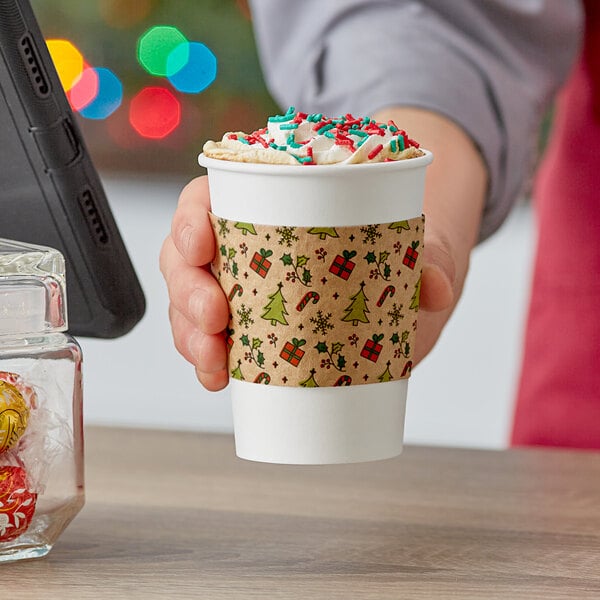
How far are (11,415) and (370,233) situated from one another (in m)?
0.26

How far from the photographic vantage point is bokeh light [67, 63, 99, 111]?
4.66 meters

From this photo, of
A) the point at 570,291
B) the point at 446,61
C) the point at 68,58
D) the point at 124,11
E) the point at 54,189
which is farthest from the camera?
the point at 68,58

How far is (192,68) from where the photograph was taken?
4.57 metres

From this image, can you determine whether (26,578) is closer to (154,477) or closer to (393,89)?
(154,477)

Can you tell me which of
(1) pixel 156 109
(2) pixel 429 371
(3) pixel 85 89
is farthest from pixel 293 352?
(3) pixel 85 89

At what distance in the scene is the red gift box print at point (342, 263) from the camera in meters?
0.68

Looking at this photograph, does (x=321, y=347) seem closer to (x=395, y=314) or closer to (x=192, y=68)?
(x=395, y=314)

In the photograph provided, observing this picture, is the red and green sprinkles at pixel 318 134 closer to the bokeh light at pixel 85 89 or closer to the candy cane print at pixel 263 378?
the candy cane print at pixel 263 378

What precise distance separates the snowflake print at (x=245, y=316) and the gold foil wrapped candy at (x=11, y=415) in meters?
0.15

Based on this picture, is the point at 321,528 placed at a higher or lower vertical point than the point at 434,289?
lower

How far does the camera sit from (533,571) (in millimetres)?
750

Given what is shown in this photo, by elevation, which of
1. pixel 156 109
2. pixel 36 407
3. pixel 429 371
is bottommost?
pixel 429 371

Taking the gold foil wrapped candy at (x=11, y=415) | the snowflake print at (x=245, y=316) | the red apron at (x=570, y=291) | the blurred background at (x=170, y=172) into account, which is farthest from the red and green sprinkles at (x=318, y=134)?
the blurred background at (x=170, y=172)

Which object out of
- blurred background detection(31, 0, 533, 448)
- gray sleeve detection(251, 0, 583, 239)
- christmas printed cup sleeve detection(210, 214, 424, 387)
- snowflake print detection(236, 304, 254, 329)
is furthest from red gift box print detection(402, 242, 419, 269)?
blurred background detection(31, 0, 533, 448)
